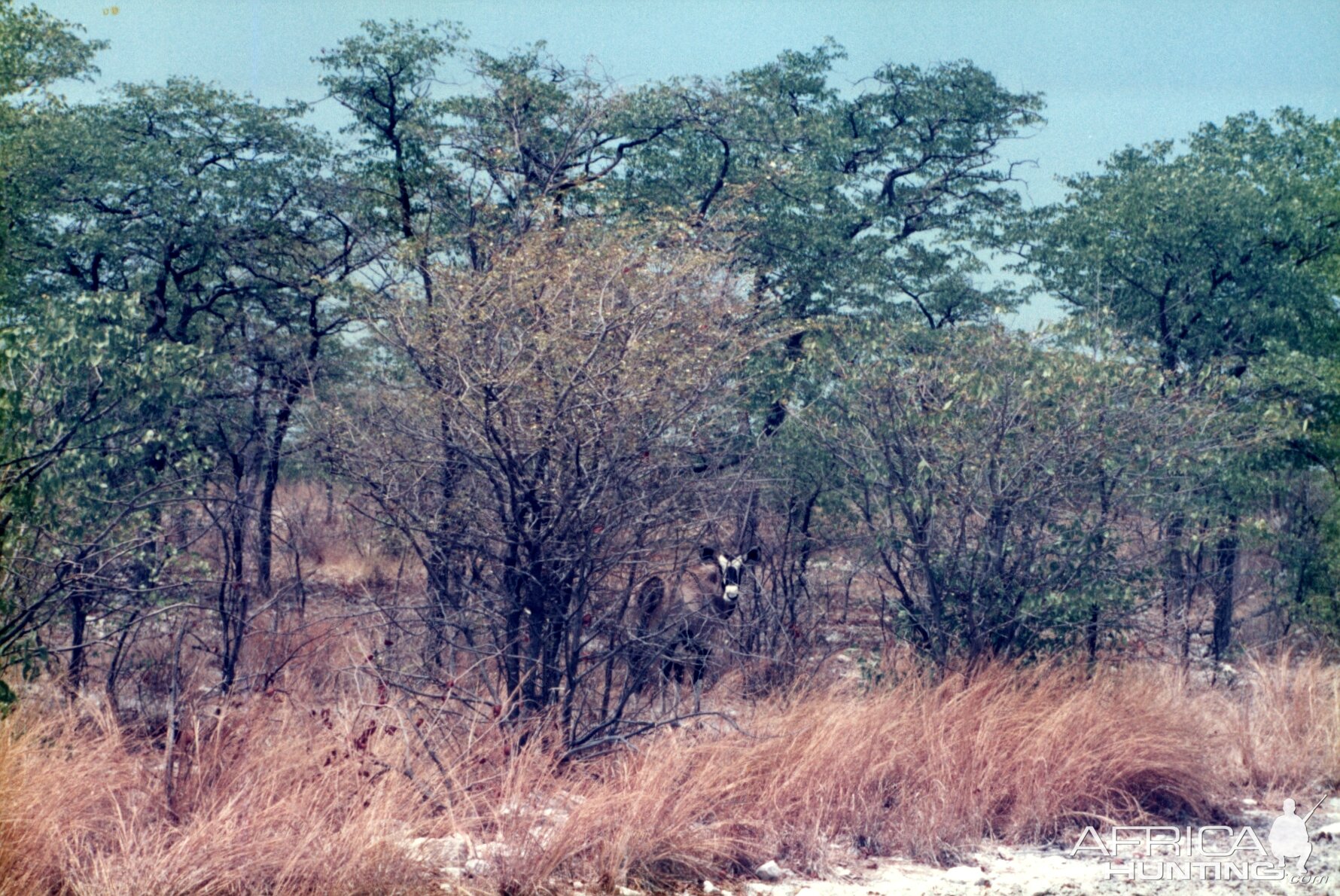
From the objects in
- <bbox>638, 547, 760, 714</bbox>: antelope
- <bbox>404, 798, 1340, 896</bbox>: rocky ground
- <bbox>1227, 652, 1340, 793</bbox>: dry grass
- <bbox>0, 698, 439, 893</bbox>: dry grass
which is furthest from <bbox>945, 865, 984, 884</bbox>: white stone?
<bbox>1227, 652, 1340, 793</bbox>: dry grass

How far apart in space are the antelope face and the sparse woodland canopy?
273mm

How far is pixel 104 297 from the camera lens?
9055 millimetres

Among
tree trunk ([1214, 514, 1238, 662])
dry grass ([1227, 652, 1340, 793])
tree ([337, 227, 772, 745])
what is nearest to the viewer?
tree ([337, 227, 772, 745])

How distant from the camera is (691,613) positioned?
7.58 metres

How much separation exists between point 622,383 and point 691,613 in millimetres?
1902

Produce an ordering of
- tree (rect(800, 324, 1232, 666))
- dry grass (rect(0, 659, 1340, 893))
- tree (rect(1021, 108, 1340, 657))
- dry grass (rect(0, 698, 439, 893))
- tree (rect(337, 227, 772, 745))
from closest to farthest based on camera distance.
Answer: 1. dry grass (rect(0, 698, 439, 893))
2. dry grass (rect(0, 659, 1340, 893))
3. tree (rect(337, 227, 772, 745))
4. tree (rect(800, 324, 1232, 666))
5. tree (rect(1021, 108, 1340, 657))

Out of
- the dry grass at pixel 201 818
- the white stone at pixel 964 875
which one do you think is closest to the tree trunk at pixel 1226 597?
the white stone at pixel 964 875

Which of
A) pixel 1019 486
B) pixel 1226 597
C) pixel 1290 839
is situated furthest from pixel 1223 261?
pixel 1290 839

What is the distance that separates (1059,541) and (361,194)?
393 inches

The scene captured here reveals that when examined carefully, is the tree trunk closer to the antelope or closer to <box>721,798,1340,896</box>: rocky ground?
the antelope

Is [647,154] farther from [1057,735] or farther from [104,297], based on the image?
[1057,735]

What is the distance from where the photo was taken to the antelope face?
29.7ft

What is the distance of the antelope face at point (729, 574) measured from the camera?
905 cm

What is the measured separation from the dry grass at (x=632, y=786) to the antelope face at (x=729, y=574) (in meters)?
1.47
